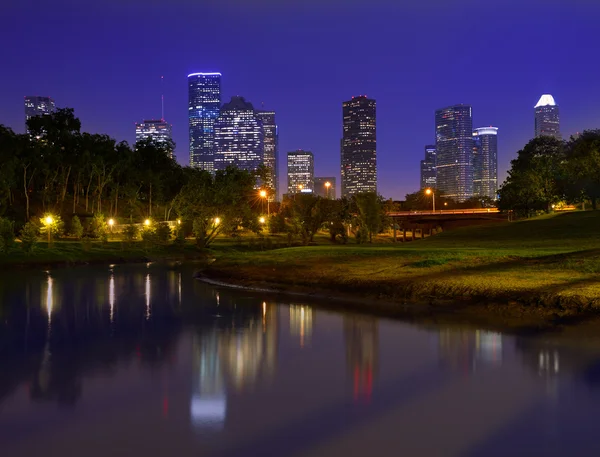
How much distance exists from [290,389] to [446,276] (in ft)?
48.1

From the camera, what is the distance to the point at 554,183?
88.7m

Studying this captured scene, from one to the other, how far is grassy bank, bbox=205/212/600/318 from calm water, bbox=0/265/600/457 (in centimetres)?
348

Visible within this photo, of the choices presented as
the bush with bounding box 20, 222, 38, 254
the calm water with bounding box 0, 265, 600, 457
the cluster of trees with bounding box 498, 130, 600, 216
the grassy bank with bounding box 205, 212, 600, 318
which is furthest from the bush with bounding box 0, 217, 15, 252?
the cluster of trees with bounding box 498, 130, 600, 216

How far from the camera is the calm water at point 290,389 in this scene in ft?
33.0

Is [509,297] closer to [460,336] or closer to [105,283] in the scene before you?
[460,336]

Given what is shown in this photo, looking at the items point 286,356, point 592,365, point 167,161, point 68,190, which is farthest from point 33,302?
point 167,161

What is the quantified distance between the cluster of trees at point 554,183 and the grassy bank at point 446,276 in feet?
139

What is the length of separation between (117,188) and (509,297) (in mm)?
93036

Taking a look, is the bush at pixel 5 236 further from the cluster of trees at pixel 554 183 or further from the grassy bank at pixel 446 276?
the cluster of trees at pixel 554 183

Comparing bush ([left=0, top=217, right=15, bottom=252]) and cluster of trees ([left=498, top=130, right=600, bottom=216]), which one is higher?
cluster of trees ([left=498, top=130, right=600, bottom=216])

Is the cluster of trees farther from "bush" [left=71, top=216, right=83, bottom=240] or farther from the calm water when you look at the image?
the calm water

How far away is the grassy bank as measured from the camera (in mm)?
21062

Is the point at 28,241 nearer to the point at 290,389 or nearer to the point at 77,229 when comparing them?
the point at 77,229

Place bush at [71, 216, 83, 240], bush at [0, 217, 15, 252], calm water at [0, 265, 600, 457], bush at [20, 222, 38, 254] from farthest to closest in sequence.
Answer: bush at [71, 216, 83, 240] < bush at [20, 222, 38, 254] < bush at [0, 217, 15, 252] < calm water at [0, 265, 600, 457]
